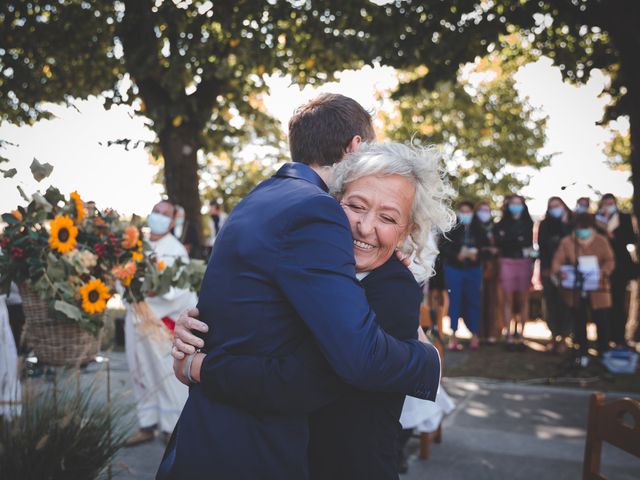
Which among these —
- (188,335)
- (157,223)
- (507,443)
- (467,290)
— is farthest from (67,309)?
(467,290)

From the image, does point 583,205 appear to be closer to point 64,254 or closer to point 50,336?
point 64,254

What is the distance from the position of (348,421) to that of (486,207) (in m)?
8.28

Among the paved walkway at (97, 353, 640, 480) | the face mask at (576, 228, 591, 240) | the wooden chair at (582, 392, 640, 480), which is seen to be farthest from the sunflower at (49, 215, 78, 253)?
the face mask at (576, 228, 591, 240)

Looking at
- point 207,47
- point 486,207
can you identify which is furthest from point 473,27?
point 207,47

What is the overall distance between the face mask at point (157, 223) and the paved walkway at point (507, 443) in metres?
1.66

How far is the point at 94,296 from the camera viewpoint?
2865 mm

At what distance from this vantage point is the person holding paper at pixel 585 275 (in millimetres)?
7926

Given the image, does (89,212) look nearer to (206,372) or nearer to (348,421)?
(206,372)

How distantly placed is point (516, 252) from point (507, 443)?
446cm

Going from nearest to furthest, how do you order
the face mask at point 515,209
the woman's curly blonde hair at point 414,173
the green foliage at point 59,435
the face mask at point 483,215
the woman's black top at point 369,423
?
the woman's black top at point 369,423, the woman's curly blonde hair at point 414,173, the green foliage at point 59,435, the face mask at point 515,209, the face mask at point 483,215

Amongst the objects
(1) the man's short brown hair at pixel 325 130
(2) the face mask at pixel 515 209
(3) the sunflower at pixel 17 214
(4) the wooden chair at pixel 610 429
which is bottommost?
(4) the wooden chair at pixel 610 429

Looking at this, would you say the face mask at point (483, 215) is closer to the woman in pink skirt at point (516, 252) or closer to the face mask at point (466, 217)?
the face mask at point (466, 217)

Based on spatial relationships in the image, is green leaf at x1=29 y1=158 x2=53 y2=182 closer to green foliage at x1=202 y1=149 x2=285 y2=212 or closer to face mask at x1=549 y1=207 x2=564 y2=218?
face mask at x1=549 y1=207 x2=564 y2=218

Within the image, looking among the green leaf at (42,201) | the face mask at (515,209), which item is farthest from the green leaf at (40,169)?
the face mask at (515,209)
